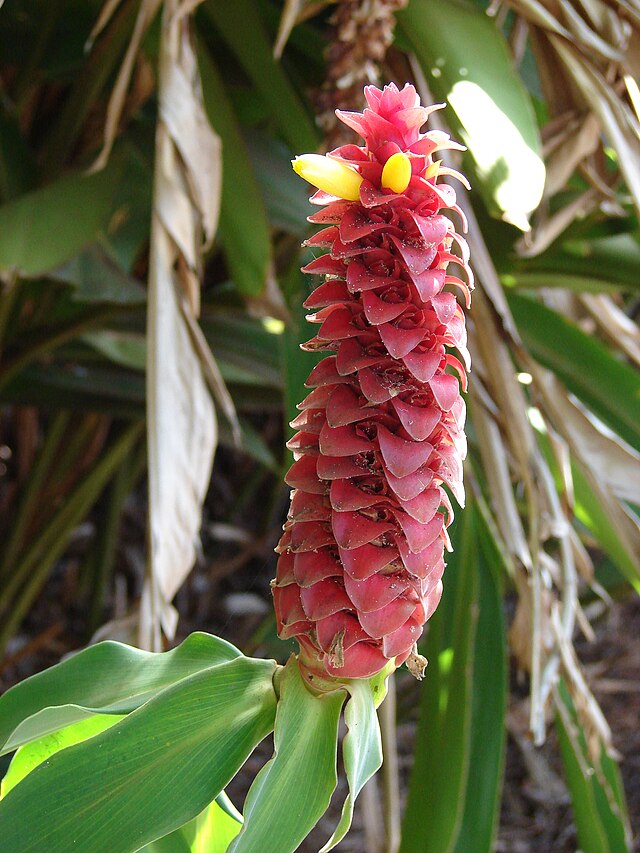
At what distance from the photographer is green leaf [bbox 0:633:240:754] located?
358 mm

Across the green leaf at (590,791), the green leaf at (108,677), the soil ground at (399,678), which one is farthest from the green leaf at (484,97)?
the soil ground at (399,678)

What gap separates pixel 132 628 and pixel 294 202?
548 millimetres

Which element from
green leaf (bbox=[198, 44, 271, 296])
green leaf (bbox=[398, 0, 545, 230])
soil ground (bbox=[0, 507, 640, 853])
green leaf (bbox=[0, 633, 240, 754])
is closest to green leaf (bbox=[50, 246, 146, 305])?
green leaf (bbox=[198, 44, 271, 296])

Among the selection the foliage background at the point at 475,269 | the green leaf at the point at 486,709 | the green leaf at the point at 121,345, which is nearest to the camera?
the foliage background at the point at 475,269

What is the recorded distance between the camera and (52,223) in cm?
71

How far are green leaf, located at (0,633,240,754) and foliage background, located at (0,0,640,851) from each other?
13cm

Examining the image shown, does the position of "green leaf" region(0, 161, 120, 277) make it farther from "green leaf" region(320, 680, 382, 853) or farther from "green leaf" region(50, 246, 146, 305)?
"green leaf" region(320, 680, 382, 853)

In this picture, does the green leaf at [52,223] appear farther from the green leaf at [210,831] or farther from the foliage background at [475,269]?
the green leaf at [210,831]

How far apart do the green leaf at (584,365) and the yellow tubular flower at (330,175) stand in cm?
56

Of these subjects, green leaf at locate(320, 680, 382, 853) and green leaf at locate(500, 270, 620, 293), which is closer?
green leaf at locate(320, 680, 382, 853)

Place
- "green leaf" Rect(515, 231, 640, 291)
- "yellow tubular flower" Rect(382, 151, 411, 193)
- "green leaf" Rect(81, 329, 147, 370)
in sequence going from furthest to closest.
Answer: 1. "green leaf" Rect(81, 329, 147, 370)
2. "green leaf" Rect(515, 231, 640, 291)
3. "yellow tubular flower" Rect(382, 151, 411, 193)

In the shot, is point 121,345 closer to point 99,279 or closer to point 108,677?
point 99,279

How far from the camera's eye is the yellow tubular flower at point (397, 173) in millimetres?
286

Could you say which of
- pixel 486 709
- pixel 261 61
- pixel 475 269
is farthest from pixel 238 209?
pixel 486 709
